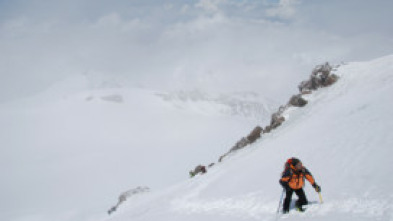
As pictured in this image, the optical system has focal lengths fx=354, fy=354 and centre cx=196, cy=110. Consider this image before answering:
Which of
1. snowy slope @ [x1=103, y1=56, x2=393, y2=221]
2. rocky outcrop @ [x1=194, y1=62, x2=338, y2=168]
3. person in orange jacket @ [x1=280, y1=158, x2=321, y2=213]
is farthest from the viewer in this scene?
rocky outcrop @ [x1=194, y1=62, x2=338, y2=168]

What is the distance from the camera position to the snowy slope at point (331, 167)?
525 inches

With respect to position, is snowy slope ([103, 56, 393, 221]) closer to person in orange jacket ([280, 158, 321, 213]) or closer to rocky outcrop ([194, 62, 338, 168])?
person in orange jacket ([280, 158, 321, 213])

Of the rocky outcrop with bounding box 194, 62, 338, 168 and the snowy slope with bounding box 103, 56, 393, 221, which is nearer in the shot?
the snowy slope with bounding box 103, 56, 393, 221

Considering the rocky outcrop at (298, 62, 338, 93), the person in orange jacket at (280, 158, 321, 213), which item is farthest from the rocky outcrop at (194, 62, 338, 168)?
the person in orange jacket at (280, 158, 321, 213)

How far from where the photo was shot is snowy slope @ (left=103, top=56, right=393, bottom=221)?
1334 centimetres

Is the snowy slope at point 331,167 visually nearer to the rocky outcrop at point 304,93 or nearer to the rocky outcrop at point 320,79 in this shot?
the rocky outcrop at point 320,79

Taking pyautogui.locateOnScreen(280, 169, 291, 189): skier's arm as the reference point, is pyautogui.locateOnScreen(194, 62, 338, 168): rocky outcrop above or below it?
above

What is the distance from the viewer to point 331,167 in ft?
58.3

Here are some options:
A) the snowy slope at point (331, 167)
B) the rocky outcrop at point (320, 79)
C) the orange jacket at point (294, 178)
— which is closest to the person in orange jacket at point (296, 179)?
the orange jacket at point (294, 178)

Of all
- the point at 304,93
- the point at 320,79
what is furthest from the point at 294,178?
the point at 320,79

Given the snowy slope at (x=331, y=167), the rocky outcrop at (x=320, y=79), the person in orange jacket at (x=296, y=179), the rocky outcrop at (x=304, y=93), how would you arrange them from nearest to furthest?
the snowy slope at (x=331, y=167)
the person in orange jacket at (x=296, y=179)
the rocky outcrop at (x=320, y=79)
the rocky outcrop at (x=304, y=93)

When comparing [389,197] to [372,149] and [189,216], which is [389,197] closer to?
[372,149]

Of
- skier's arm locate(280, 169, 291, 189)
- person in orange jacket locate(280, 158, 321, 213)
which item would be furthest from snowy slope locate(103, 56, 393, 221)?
skier's arm locate(280, 169, 291, 189)

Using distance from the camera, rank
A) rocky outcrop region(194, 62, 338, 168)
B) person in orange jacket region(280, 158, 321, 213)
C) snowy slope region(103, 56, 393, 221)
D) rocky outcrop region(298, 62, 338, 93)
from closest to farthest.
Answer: snowy slope region(103, 56, 393, 221), person in orange jacket region(280, 158, 321, 213), rocky outcrop region(298, 62, 338, 93), rocky outcrop region(194, 62, 338, 168)
